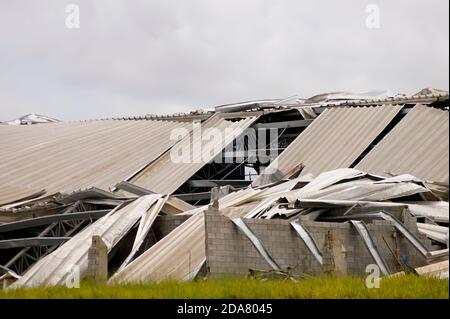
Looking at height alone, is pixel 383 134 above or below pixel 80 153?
below

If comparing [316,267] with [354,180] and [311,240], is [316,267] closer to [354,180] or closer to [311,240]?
[311,240]

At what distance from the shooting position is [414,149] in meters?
36.1

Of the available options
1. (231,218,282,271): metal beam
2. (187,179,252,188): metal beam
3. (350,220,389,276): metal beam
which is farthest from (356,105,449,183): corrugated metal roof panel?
(231,218,282,271): metal beam

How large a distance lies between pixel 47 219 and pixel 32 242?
1.71 metres

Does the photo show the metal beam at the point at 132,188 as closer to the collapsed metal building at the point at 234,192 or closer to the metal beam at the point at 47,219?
the collapsed metal building at the point at 234,192

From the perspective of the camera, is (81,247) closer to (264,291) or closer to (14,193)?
(264,291)

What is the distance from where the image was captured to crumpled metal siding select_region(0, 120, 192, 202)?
4138 cm

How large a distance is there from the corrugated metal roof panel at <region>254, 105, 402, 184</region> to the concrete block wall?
32.3ft

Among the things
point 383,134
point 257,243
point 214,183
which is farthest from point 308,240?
point 214,183

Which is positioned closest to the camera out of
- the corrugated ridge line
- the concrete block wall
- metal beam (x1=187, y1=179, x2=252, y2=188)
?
the concrete block wall

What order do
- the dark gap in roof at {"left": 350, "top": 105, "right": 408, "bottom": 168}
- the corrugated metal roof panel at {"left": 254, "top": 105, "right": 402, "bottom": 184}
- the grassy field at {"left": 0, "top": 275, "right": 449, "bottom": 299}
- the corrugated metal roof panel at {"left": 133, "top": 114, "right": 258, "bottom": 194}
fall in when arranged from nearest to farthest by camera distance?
the grassy field at {"left": 0, "top": 275, "right": 449, "bottom": 299}, the dark gap in roof at {"left": 350, "top": 105, "right": 408, "bottom": 168}, the corrugated metal roof panel at {"left": 254, "top": 105, "right": 402, "bottom": 184}, the corrugated metal roof panel at {"left": 133, "top": 114, "right": 258, "bottom": 194}

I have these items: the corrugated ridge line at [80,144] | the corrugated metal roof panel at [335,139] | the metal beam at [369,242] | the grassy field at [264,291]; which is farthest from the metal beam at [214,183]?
the grassy field at [264,291]

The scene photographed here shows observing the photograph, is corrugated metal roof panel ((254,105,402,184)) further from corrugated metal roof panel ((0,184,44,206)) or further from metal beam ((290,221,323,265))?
metal beam ((290,221,323,265))

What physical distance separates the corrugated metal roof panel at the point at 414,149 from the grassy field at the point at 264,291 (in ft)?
48.9
